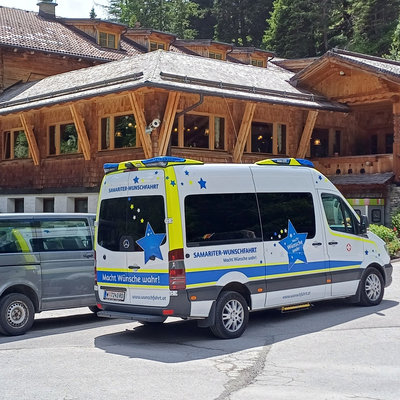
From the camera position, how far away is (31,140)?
83.5 ft

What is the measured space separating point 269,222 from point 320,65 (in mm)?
16019

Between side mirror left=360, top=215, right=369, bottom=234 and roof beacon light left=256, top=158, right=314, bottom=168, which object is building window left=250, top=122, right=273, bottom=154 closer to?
side mirror left=360, top=215, right=369, bottom=234

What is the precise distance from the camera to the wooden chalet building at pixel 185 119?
69.3 feet

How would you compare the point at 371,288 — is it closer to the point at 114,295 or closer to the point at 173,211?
the point at 173,211

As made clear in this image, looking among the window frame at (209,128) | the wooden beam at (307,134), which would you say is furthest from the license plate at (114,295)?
the wooden beam at (307,134)

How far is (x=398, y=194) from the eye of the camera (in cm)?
2309

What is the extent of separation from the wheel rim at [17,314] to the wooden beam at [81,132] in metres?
12.5

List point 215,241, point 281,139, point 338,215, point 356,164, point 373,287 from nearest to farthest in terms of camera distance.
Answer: point 215,241 → point 338,215 → point 373,287 → point 356,164 → point 281,139

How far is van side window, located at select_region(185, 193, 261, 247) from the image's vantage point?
9469 millimetres

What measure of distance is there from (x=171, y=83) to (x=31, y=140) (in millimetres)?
8155

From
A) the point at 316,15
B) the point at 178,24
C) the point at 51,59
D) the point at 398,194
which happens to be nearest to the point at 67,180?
the point at 51,59

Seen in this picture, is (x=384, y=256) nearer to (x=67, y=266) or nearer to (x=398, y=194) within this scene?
(x=67, y=266)

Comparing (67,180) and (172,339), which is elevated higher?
(67,180)

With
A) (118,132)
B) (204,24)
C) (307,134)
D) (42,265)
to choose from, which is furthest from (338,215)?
(204,24)
